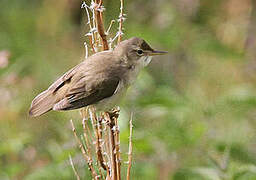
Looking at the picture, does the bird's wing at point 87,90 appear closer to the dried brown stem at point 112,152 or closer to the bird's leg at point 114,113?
the bird's leg at point 114,113

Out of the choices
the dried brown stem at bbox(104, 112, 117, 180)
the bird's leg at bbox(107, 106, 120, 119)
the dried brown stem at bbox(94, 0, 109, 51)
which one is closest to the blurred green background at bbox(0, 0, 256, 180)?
the bird's leg at bbox(107, 106, 120, 119)

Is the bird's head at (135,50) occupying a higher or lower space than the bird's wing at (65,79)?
higher

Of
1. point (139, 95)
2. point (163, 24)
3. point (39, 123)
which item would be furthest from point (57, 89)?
point (163, 24)

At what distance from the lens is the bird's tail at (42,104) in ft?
9.64

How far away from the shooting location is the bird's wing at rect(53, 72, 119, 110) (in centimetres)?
298

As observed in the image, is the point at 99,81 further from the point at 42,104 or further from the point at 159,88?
the point at 159,88

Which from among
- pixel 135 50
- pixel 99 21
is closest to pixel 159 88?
pixel 135 50

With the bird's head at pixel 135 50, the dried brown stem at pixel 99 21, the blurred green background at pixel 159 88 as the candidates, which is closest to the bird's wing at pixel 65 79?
the bird's head at pixel 135 50

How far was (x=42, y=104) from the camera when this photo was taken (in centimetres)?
300

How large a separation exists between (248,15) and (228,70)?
3.81 feet

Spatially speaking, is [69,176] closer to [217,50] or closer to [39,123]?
[39,123]

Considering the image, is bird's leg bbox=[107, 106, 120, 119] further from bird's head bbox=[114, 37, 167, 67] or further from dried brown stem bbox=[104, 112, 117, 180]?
bird's head bbox=[114, 37, 167, 67]

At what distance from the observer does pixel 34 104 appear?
3000 mm

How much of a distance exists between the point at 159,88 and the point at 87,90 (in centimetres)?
167
